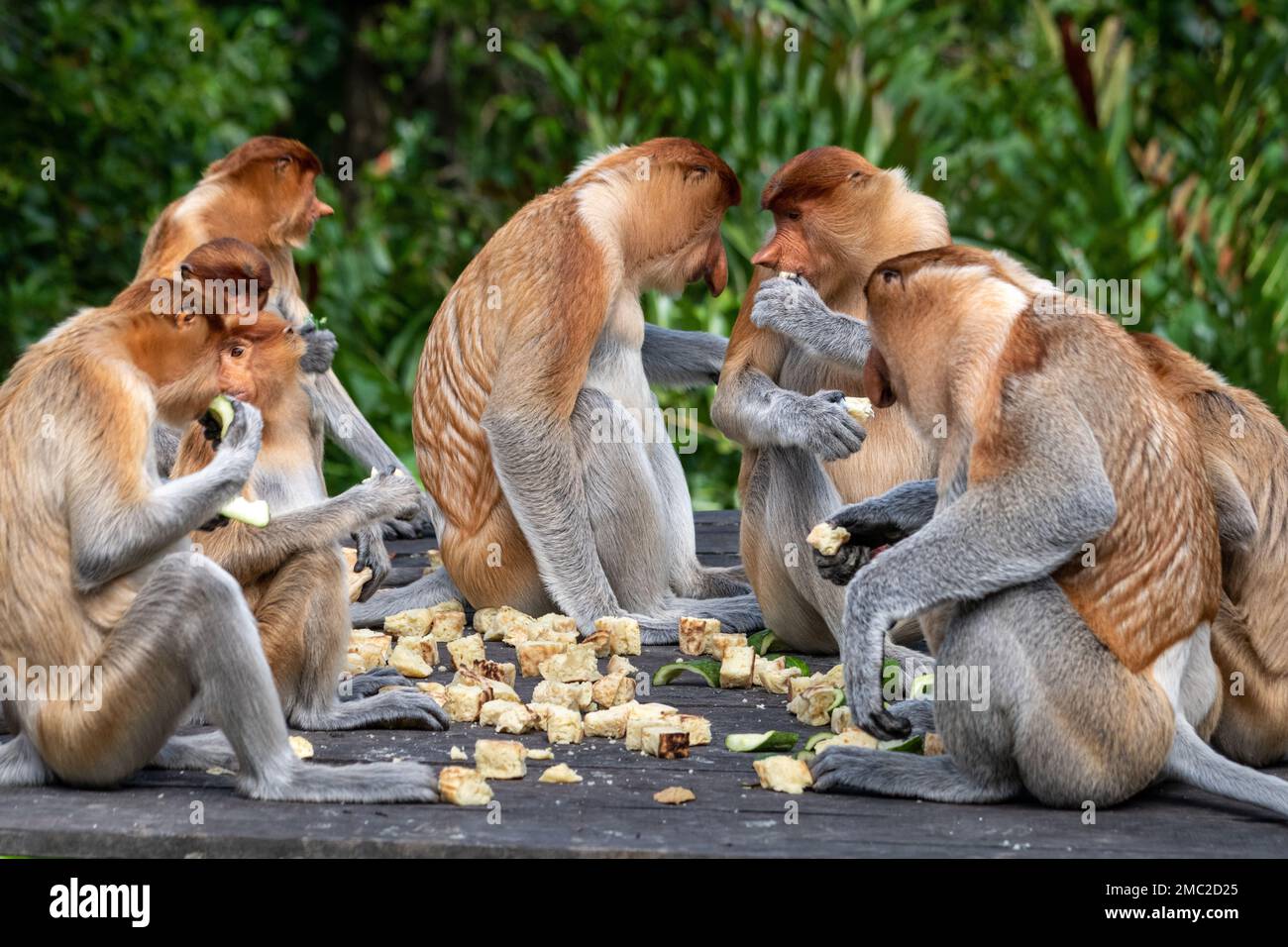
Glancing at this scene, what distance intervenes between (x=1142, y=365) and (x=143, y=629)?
1.86 meters

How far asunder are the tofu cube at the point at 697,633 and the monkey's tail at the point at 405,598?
0.83 meters

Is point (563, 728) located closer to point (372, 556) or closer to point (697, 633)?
point (697, 633)

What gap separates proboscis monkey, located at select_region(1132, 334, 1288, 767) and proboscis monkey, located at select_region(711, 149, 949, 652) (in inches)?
37.4

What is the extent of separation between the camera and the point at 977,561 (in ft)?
9.34

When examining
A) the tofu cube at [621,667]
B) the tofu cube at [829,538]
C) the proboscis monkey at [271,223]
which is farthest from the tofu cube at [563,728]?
the proboscis monkey at [271,223]

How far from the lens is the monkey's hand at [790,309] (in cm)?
404

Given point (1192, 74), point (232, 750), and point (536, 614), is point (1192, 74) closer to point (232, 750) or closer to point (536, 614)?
Result: point (536, 614)

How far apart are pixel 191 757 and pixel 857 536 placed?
142 cm

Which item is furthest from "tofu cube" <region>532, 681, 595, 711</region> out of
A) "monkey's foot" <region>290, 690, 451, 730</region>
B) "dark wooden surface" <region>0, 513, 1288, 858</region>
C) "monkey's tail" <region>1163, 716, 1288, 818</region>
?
"monkey's tail" <region>1163, 716, 1288, 818</region>

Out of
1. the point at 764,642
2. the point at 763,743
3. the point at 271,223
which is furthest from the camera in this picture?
the point at 271,223

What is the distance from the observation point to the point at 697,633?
424 cm

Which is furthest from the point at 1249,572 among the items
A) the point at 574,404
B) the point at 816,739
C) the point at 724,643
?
the point at 574,404
